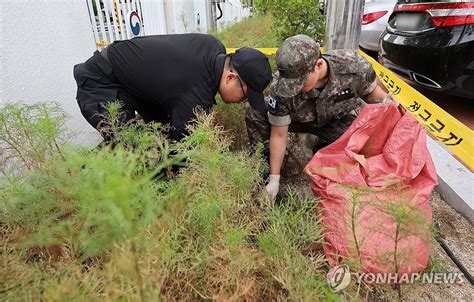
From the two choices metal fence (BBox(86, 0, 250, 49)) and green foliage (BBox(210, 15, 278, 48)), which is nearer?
metal fence (BBox(86, 0, 250, 49))

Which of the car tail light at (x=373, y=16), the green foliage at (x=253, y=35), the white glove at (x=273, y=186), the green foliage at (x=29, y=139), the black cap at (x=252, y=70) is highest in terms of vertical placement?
the black cap at (x=252, y=70)

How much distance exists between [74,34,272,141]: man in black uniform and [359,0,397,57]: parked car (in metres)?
4.38

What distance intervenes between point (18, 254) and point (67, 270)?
24cm

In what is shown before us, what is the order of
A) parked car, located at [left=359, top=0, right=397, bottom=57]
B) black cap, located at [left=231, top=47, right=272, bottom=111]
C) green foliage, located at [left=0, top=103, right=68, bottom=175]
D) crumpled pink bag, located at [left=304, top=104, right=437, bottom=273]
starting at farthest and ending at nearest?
parked car, located at [left=359, top=0, right=397, bottom=57] < black cap, located at [left=231, top=47, right=272, bottom=111] < green foliage, located at [left=0, top=103, right=68, bottom=175] < crumpled pink bag, located at [left=304, top=104, right=437, bottom=273]

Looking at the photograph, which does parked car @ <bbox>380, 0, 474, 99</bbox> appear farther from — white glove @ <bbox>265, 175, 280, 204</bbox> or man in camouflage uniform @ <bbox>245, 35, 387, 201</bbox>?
white glove @ <bbox>265, 175, 280, 204</bbox>

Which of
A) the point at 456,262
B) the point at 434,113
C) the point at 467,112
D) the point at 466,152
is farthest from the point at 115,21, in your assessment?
the point at 467,112

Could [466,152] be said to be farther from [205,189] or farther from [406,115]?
[205,189]

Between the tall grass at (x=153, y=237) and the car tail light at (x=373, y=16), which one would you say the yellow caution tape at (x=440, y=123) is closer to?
the tall grass at (x=153, y=237)

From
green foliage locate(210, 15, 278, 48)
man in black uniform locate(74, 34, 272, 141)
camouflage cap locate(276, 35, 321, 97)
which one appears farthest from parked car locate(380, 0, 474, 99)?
man in black uniform locate(74, 34, 272, 141)

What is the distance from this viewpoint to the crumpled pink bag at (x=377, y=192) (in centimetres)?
116

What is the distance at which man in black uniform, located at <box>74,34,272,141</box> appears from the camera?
1.65 meters

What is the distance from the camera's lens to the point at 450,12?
271cm

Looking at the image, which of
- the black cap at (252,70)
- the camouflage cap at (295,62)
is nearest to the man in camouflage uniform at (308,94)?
the camouflage cap at (295,62)

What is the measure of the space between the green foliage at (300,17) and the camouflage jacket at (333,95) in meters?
2.20
